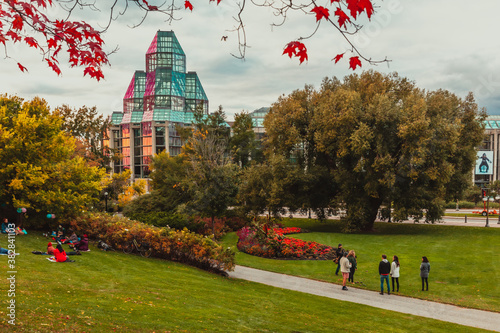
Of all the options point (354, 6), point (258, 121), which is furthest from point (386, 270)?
point (258, 121)

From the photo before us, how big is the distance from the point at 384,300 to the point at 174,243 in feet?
33.3

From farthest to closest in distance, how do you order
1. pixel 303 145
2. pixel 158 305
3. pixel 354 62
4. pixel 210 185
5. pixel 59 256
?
pixel 303 145 → pixel 210 185 → pixel 59 256 → pixel 158 305 → pixel 354 62

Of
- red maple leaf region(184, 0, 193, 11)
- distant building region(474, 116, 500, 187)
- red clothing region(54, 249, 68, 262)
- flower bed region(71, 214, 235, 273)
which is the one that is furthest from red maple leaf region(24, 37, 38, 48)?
distant building region(474, 116, 500, 187)

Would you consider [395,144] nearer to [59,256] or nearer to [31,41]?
[59,256]

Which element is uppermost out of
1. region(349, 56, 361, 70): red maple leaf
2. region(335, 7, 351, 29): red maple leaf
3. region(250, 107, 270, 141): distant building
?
region(250, 107, 270, 141): distant building

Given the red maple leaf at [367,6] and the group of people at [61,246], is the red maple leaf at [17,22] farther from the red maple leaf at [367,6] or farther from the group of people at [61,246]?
the group of people at [61,246]

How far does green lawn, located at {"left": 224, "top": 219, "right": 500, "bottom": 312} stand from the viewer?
17.1m

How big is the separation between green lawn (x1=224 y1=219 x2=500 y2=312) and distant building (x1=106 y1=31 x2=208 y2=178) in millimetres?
58429

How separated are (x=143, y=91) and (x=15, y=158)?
77.9 m

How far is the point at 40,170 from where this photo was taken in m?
22.3

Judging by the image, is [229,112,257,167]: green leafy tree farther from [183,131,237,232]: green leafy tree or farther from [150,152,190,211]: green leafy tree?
[183,131,237,232]: green leafy tree

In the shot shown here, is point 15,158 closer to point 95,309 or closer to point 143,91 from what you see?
point 95,309

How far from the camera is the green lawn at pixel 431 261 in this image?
1714 centimetres

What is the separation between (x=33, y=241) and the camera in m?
19.7
